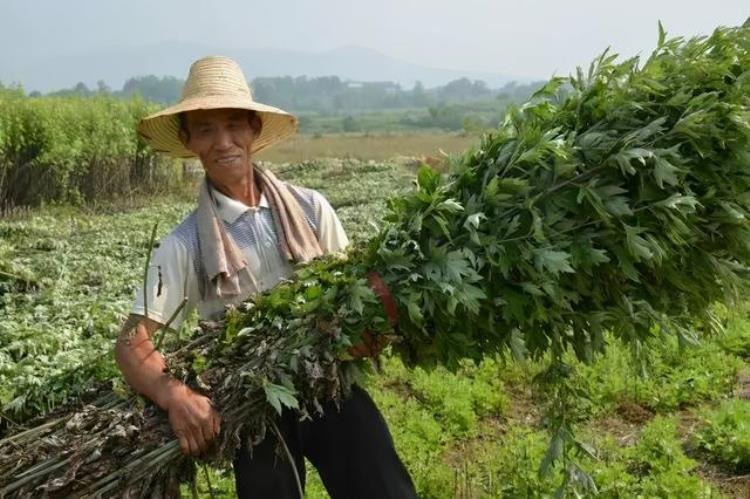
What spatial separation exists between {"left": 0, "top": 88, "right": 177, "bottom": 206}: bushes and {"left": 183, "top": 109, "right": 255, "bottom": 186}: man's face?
1627 cm

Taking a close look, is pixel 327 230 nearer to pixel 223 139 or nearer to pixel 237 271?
pixel 237 271

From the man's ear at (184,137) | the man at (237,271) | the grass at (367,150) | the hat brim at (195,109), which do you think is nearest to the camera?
the man at (237,271)

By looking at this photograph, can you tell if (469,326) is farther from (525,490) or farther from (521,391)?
(521,391)

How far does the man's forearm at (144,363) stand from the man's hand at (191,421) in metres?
0.03

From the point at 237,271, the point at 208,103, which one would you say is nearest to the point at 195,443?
the point at 237,271

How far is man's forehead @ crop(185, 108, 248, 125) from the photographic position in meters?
3.18

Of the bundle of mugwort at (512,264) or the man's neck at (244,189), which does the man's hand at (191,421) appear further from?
the man's neck at (244,189)

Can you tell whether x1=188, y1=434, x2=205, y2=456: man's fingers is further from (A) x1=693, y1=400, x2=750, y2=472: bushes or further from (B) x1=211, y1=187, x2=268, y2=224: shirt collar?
(A) x1=693, y1=400, x2=750, y2=472: bushes

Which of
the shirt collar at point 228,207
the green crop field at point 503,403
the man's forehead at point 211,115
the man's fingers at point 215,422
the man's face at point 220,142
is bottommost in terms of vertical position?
the green crop field at point 503,403

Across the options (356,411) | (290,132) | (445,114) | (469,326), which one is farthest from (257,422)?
(445,114)

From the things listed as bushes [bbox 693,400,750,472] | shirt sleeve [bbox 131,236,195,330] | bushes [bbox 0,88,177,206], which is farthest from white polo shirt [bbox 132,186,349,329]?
bushes [bbox 0,88,177,206]

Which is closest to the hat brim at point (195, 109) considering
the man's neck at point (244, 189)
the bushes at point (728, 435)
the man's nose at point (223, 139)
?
the man's nose at point (223, 139)

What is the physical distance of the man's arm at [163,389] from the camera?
2.68 meters

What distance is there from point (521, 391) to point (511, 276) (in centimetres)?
346
